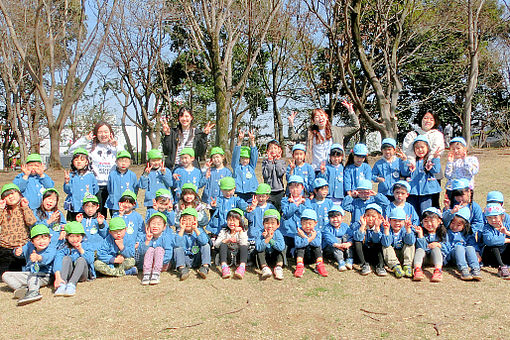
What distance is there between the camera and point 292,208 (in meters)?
5.64

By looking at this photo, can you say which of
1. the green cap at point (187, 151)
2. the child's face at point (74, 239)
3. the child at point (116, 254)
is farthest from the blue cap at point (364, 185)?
the child's face at point (74, 239)

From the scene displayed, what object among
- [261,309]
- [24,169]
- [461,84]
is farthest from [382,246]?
[461,84]

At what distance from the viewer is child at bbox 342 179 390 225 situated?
5.64 meters

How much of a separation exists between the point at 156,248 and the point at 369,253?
2.60 m

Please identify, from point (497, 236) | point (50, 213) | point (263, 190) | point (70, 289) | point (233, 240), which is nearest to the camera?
point (70, 289)

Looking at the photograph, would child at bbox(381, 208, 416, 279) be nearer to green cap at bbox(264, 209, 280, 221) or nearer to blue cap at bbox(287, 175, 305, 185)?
blue cap at bbox(287, 175, 305, 185)

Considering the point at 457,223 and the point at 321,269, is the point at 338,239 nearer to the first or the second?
the point at 321,269

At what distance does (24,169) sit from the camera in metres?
5.78

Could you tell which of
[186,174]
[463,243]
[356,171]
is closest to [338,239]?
[356,171]

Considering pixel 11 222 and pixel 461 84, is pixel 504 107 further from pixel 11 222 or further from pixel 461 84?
pixel 11 222

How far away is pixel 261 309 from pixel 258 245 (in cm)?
116

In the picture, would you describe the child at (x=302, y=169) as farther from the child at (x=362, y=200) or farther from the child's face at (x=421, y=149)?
the child's face at (x=421, y=149)

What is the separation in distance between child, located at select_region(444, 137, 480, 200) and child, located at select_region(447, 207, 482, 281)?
1.75 feet

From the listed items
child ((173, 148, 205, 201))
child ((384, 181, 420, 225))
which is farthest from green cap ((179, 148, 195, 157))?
child ((384, 181, 420, 225))
